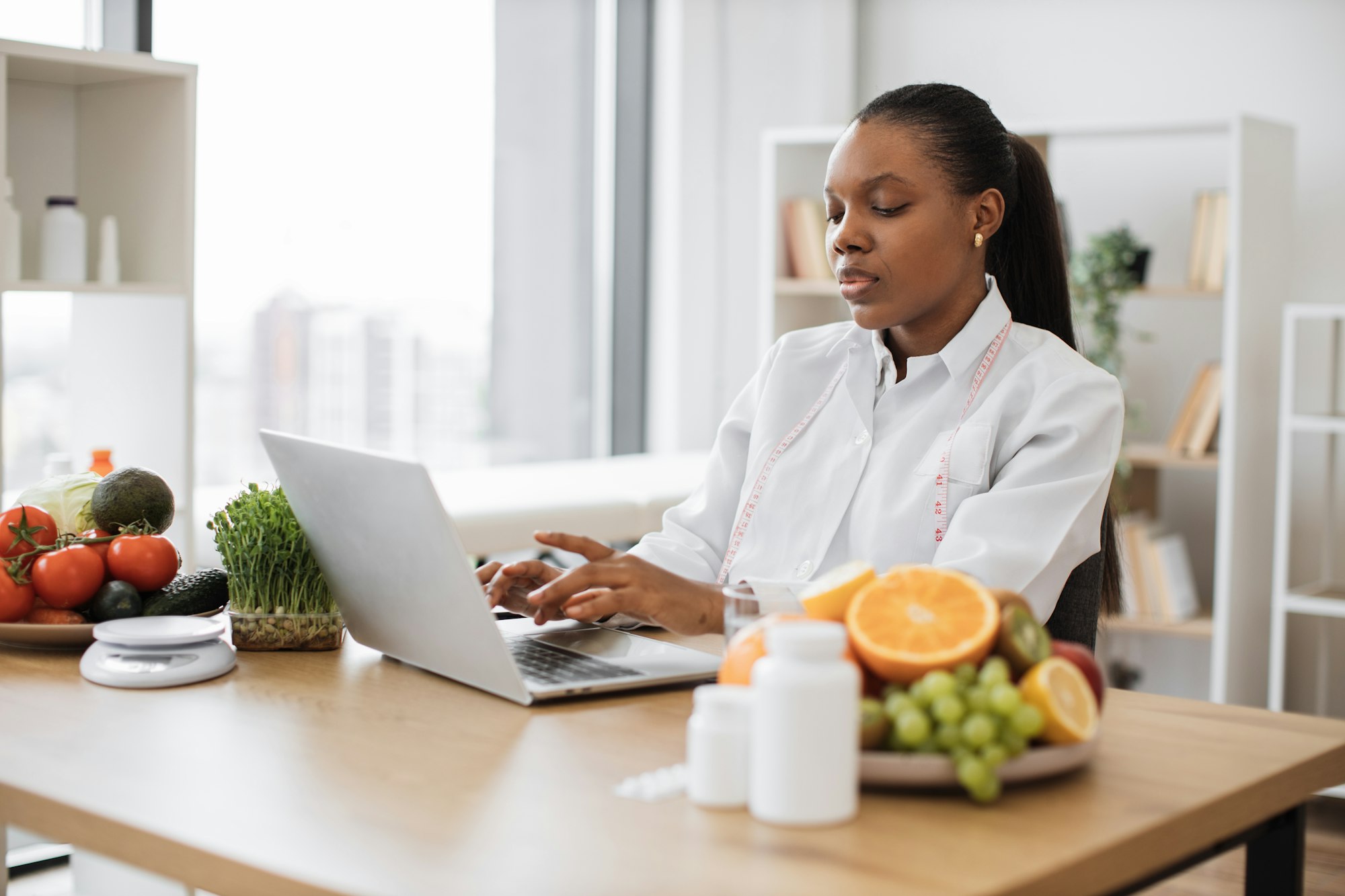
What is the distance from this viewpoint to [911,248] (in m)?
1.66

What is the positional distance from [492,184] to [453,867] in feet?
10.8

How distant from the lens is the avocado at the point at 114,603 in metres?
1.45

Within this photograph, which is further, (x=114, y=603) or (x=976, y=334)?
(x=976, y=334)

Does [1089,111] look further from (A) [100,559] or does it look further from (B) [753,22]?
(A) [100,559]

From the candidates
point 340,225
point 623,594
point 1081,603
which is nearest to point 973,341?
point 1081,603

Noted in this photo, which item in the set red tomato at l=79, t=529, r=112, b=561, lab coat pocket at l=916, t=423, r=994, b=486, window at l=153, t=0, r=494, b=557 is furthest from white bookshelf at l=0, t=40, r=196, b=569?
lab coat pocket at l=916, t=423, r=994, b=486

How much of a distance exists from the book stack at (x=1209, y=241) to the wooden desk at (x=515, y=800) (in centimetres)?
238

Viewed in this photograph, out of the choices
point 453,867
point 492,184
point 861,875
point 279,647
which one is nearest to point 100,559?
point 279,647

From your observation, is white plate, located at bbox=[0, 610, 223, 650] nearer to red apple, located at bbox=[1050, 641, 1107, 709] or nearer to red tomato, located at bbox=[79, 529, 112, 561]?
red tomato, located at bbox=[79, 529, 112, 561]

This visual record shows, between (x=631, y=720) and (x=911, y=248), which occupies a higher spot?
(x=911, y=248)

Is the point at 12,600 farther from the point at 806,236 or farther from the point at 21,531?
the point at 806,236

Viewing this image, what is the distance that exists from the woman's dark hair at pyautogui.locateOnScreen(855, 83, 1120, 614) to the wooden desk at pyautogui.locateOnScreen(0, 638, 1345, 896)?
615 mm

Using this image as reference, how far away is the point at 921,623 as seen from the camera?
39.7 inches

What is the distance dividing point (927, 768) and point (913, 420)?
0.76m
